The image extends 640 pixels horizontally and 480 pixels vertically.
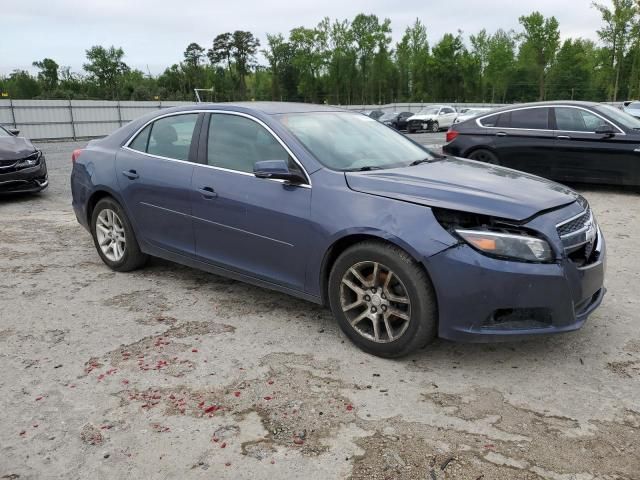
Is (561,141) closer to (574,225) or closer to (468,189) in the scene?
(574,225)

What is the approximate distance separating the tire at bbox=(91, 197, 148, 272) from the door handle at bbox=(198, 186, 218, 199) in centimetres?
114

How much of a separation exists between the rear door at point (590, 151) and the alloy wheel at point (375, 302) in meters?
7.16

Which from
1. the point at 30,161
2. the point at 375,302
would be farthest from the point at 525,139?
the point at 30,161

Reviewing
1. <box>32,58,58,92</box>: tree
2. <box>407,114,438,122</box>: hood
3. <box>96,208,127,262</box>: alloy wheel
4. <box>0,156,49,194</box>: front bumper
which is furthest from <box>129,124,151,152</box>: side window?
<box>32,58,58,92</box>: tree

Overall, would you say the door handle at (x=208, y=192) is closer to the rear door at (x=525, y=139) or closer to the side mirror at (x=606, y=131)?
the rear door at (x=525, y=139)

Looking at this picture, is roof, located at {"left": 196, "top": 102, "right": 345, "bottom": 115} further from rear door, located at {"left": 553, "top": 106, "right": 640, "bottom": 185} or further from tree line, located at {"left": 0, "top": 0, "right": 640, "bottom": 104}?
tree line, located at {"left": 0, "top": 0, "right": 640, "bottom": 104}

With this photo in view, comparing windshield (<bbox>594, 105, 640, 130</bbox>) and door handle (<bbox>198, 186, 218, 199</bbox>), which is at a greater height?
windshield (<bbox>594, 105, 640, 130</bbox>)

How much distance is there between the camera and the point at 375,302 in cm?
367

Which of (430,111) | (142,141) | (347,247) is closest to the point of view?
(347,247)

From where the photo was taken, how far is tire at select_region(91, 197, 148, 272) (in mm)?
5375

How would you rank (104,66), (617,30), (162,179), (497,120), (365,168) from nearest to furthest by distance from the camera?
(365,168) < (162,179) < (497,120) < (617,30) < (104,66)

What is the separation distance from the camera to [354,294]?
3805 mm

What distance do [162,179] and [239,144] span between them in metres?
0.82

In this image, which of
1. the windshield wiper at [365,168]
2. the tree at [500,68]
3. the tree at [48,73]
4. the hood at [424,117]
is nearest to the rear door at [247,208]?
the windshield wiper at [365,168]
